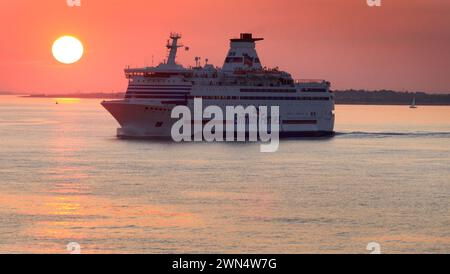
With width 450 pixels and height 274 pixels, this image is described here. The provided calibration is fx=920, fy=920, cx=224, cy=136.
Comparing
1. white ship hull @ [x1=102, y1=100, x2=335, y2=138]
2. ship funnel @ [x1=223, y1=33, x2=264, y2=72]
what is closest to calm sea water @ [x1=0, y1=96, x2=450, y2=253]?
white ship hull @ [x1=102, y1=100, x2=335, y2=138]

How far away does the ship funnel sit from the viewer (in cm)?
8644

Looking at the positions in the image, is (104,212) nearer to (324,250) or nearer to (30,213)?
(30,213)

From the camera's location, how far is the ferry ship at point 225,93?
3059 inches

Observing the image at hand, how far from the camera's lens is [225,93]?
81562 millimetres

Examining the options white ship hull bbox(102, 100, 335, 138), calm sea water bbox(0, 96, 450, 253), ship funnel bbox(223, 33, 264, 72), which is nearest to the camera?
calm sea water bbox(0, 96, 450, 253)

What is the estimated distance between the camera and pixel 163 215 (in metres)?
37.3

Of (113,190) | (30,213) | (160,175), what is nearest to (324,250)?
(30,213)

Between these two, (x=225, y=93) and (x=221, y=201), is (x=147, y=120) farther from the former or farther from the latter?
(x=221, y=201)

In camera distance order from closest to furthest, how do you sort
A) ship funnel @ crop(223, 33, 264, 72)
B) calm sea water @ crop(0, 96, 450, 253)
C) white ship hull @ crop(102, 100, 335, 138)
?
calm sea water @ crop(0, 96, 450, 253) → white ship hull @ crop(102, 100, 335, 138) → ship funnel @ crop(223, 33, 264, 72)

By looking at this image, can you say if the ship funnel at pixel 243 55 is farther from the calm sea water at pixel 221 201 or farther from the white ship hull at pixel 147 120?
the calm sea water at pixel 221 201

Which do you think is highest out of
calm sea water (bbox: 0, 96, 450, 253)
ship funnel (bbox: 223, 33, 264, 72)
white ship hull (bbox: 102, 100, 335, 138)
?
ship funnel (bbox: 223, 33, 264, 72)

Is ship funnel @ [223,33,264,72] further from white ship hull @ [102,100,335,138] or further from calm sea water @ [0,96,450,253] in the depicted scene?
calm sea water @ [0,96,450,253]

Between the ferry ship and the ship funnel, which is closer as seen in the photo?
the ferry ship

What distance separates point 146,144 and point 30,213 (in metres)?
36.3
